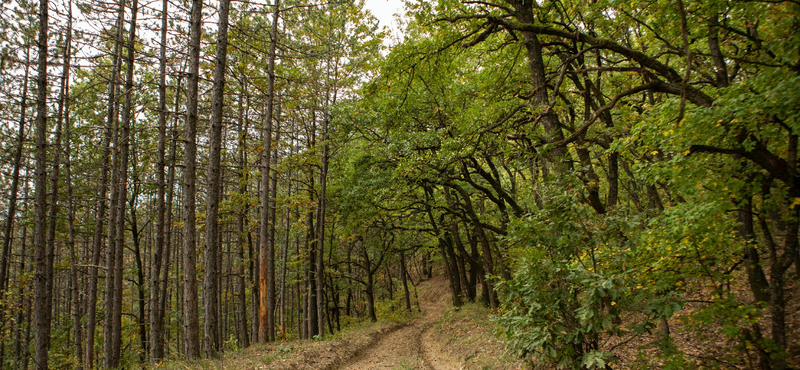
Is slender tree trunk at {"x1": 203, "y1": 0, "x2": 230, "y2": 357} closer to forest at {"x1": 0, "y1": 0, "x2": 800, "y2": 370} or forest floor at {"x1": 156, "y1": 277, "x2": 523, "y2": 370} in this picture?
forest at {"x1": 0, "y1": 0, "x2": 800, "y2": 370}

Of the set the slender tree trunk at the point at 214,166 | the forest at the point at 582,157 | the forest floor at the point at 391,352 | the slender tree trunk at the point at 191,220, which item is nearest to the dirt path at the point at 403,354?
the forest floor at the point at 391,352

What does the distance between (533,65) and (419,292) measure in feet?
104

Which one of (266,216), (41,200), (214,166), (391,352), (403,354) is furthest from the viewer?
(391,352)

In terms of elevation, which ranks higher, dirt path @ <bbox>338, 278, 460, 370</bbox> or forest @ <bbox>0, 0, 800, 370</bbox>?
forest @ <bbox>0, 0, 800, 370</bbox>

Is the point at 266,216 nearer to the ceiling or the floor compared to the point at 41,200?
nearer to the floor

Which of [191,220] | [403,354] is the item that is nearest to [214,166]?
[191,220]

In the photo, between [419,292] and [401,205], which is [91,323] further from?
[419,292]

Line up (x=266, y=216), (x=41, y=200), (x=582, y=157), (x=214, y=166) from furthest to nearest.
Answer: (x=266, y=216) → (x=41, y=200) → (x=214, y=166) → (x=582, y=157)

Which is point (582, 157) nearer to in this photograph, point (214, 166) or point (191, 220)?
point (214, 166)

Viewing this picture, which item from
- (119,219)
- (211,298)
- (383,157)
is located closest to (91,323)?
(119,219)

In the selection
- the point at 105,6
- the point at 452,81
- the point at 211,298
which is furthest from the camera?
the point at 452,81

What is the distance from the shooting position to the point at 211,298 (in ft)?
26.5

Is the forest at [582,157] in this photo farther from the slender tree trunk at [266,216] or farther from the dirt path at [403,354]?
the dirt path at [403,354]

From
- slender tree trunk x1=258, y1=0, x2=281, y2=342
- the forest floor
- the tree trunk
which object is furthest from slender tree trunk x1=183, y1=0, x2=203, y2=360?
the tree trunk
